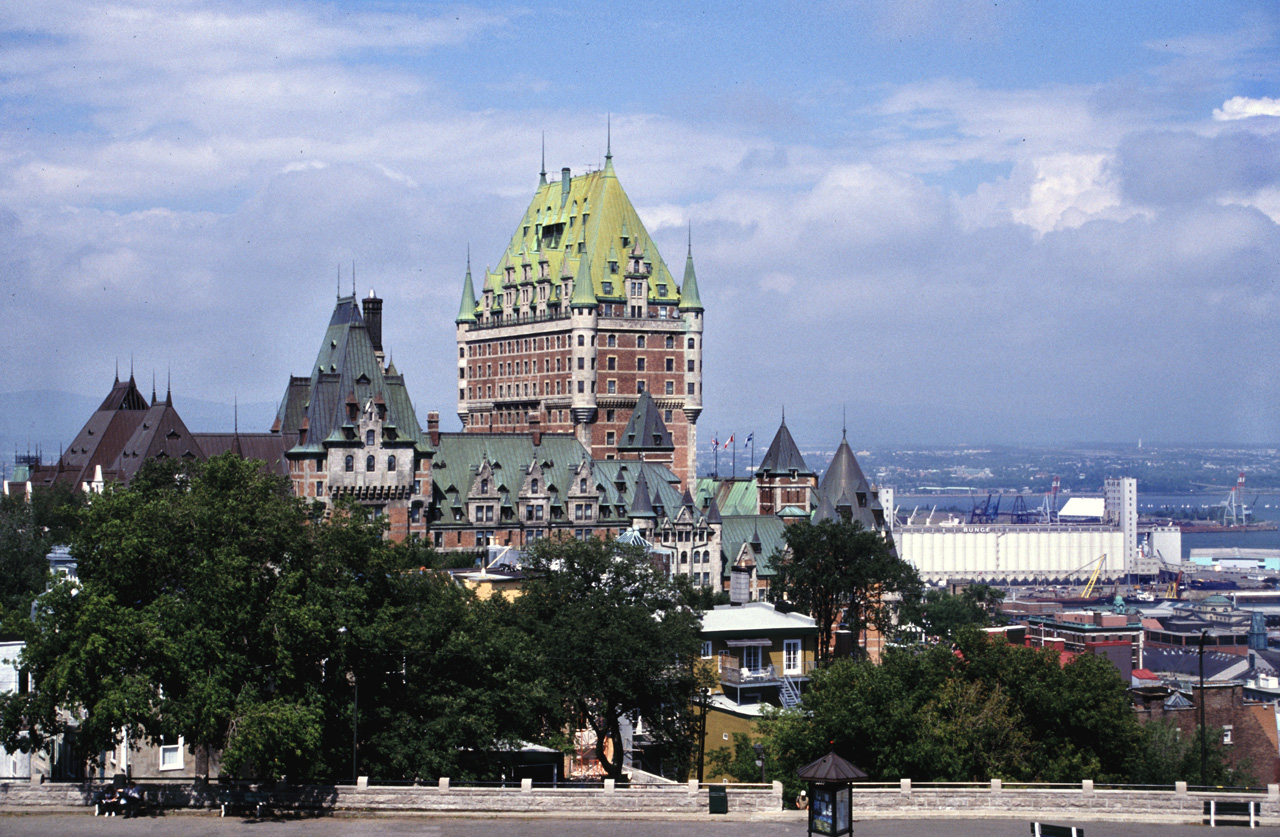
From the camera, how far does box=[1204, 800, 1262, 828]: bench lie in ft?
170

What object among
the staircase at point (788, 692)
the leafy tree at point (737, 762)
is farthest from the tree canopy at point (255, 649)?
the staircase at point (788, 692)

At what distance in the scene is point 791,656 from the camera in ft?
340

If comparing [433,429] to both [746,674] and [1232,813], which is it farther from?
[1232,813]

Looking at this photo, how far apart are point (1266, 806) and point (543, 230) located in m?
136

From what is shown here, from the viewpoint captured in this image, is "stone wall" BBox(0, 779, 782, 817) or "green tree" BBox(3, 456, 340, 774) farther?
"green tree" BBox(3, 456, 340, 774)

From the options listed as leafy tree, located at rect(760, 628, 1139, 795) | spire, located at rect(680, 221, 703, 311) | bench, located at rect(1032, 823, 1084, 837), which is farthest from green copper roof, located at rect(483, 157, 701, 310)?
bench, located at rect(1032, 823, 1084, 837)

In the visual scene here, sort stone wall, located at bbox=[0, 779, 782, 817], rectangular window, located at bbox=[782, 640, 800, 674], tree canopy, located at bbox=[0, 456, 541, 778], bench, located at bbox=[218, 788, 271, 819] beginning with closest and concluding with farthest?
bench, located at bbox=[218, 788, 271, 819], stone wall, located at bbox=[0, 779, 782, 817], tree canopy, located at bbox=[0, 456, 541, 778], rectangular window, located at bbox=[782, 640, 800, 674]

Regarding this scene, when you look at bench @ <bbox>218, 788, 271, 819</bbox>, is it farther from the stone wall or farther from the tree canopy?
the tree canopy

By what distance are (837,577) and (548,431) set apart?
54725mm

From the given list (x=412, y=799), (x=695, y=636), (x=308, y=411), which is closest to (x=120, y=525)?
(x=412, y=799)

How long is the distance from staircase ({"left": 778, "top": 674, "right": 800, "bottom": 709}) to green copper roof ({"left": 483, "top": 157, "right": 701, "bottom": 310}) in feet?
245

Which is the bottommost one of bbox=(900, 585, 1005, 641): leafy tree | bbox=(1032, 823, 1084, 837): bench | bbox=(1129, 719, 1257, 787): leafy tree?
bbox=(1129, 719, 1257, 787): leafy tree

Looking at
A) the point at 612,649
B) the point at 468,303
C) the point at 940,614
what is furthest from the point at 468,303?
the point at 612,649

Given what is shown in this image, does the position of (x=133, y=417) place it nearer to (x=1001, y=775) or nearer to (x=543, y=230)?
(x=543, y=230)
